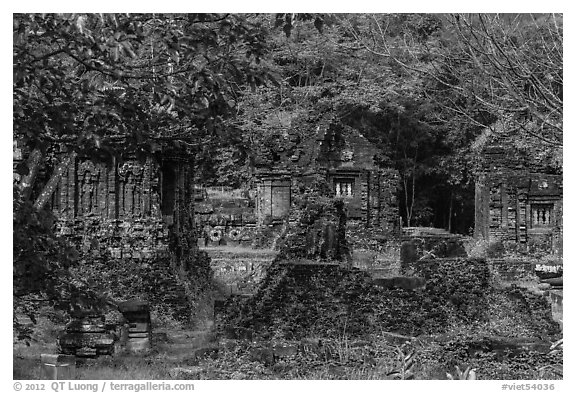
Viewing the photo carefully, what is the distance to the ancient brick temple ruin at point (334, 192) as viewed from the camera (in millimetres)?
26631

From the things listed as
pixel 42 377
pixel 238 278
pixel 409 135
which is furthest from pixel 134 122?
pixel 409 135

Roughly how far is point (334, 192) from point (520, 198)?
652 centimetres

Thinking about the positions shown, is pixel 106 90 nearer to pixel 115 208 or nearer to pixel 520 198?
pixel 115 208

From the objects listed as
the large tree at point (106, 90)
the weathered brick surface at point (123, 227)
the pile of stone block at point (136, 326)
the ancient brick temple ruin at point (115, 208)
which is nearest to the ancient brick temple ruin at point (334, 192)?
the weathered brick surface at point (123, 227)

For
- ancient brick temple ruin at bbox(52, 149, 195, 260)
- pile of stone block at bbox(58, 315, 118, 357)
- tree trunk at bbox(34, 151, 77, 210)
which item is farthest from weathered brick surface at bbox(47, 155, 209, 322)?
pile of stone block at bbox(58, 315, 118, 357)

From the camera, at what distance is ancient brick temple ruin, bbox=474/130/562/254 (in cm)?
2347

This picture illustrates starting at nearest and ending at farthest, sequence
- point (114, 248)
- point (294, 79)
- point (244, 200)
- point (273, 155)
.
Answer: point (114, 248) < point (273, 155) < point (244, 200) < point (294, 79)

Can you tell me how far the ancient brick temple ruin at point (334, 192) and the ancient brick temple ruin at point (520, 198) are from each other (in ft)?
17.2

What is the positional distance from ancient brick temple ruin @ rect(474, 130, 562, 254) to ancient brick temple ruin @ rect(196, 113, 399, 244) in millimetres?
5245

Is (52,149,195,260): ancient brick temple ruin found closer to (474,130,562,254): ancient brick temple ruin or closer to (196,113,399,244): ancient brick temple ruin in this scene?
(196,113,399,244): ancient brick temple ruin

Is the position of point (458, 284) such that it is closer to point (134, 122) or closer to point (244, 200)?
point (134, 122)

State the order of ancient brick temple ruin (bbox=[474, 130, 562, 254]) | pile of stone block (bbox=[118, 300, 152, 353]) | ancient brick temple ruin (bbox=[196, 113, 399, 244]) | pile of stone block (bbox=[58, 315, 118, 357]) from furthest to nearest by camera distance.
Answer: ancient brick temple ruin (bbox=[196, 113, 399, 244])
ancient brick temple ruin (bbox=[474, 130, 562, 254])
pile of stone block (bbox=[118, 300, 152, 353])
pile of stone block (bbox=[58, 315, 118, 357])
